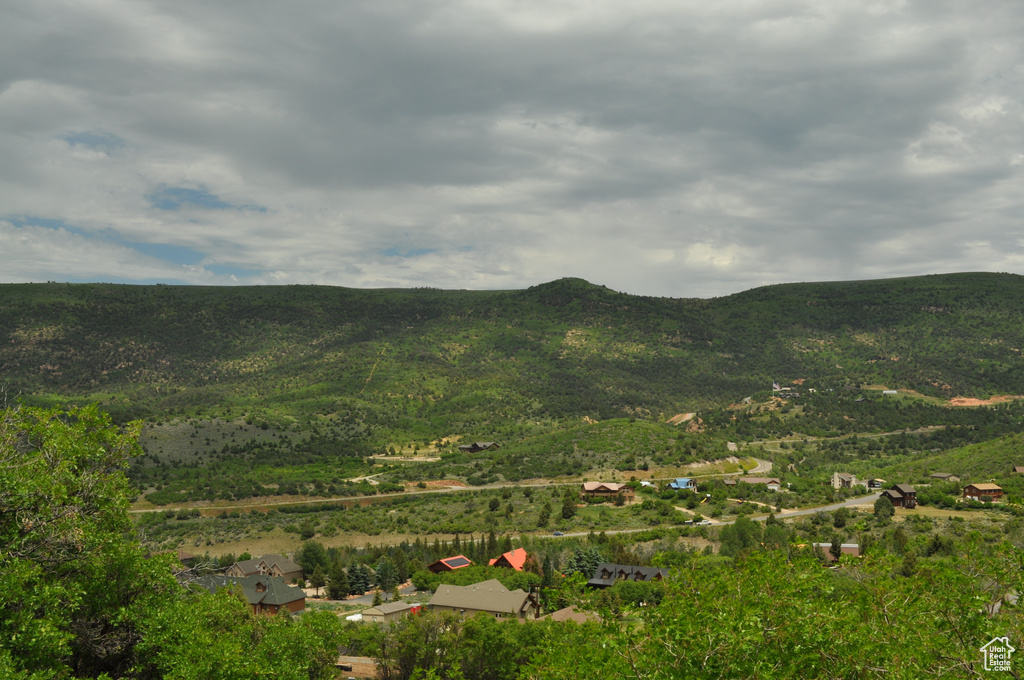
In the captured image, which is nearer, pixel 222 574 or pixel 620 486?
pixel 222 574

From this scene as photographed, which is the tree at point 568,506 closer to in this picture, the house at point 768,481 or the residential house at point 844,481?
the house at point 768,481

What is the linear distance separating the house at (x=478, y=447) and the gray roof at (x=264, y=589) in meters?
75.2

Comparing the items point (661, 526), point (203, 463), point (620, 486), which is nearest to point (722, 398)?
point (620, 486)

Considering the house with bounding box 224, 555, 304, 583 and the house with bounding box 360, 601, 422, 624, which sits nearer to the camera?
the house with bounding box 360, 601, 422, 624

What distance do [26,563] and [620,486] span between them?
3153 inches

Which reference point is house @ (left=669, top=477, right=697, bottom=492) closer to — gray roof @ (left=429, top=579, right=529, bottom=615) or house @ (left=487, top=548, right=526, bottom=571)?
house @ (left=487, top=548, right=526, bottom=571)

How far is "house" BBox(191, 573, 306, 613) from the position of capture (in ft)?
159

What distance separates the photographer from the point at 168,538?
72938mm

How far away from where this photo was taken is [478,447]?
424 ft

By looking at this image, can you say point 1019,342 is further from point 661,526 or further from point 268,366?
point 268,366

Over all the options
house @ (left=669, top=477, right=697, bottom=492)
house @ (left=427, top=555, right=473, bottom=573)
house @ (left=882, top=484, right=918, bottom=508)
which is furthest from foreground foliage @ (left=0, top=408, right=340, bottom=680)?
house @ (left=669, top=477, right=697, bottom=492)
